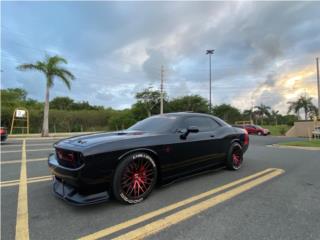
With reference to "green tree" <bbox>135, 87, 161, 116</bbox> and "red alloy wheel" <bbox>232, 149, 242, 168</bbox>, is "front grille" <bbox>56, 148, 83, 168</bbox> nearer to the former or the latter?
"red alloy wheel" <bbox>232, 149, 242, 168</bbox>

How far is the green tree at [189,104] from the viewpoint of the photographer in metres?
48.0

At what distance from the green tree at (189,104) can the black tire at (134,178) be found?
4328 cm

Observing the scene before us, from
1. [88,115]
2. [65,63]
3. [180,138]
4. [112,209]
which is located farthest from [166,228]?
[88,115]

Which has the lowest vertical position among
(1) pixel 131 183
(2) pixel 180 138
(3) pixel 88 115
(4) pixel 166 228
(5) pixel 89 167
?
(4) pixel 166 228

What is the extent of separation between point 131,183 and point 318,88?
40326 mm

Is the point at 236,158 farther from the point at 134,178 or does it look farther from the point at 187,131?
the point at 134,178

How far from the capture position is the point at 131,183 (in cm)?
365

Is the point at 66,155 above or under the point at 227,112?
under

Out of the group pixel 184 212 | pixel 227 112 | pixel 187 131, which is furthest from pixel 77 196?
pixel 227 112

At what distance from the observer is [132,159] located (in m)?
3.64

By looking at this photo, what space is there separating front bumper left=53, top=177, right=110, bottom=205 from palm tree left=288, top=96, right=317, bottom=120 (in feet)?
210

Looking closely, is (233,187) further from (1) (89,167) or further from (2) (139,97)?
(2) (139,97)

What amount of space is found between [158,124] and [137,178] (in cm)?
140

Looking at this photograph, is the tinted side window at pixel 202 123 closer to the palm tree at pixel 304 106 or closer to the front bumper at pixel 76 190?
the front bumper at pixel 76 190
